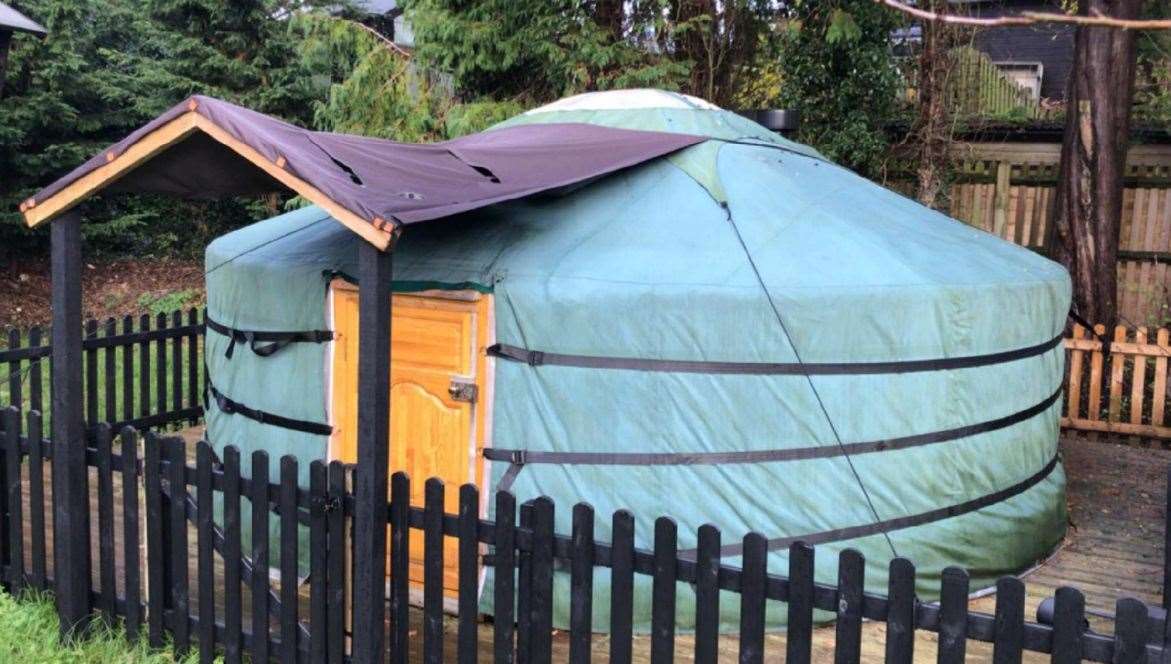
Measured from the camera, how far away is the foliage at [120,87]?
13148 mm

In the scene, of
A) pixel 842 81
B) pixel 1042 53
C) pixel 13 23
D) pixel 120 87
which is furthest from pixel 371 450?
pixel 1042 53

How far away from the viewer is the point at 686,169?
530cm

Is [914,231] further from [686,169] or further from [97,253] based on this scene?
[97,253]

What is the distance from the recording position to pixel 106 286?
547 inches

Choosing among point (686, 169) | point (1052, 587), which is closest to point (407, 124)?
point (686, 169)

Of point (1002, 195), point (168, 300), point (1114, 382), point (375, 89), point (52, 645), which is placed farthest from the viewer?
point (168, 300)

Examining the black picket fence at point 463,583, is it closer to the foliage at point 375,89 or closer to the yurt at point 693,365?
the yurt at point 693,365

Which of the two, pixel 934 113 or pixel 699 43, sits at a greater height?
pixel 699 43

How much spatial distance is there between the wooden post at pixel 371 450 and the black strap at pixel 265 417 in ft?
4.95

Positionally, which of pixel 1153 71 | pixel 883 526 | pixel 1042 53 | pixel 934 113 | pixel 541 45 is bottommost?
pixel 883 526

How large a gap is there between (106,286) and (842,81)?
969cm

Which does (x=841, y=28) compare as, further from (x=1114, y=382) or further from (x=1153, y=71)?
(x=1153, y=71)

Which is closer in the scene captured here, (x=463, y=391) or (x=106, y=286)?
(x=463, y=391)

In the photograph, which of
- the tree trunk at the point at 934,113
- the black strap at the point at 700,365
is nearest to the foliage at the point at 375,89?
the tree trunk at the point at 934,113
